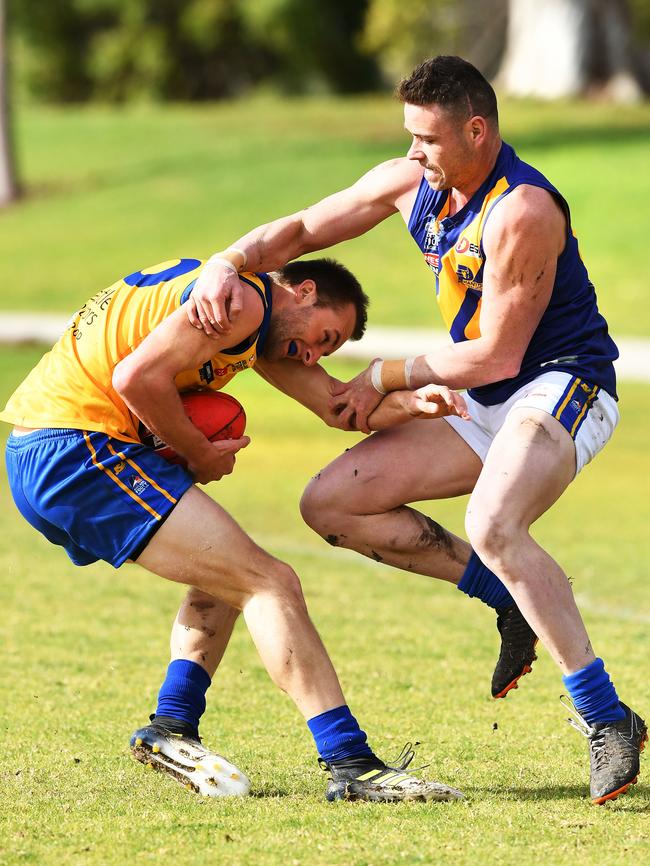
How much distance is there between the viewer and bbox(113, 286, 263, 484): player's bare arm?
4.86 metres

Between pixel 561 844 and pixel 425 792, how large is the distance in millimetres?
612

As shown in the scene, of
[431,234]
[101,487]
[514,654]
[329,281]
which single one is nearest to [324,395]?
[329,281]

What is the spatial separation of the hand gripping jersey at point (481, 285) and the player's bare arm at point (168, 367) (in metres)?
0.81

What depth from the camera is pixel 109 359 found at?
5.07 meters

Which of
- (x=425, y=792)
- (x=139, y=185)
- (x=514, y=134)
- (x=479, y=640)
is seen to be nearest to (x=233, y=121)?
(x=139, y=185)

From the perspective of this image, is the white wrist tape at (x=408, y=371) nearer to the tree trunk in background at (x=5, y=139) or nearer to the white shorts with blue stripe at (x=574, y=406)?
the white shorts with blue stripe at (x=574, y=406)

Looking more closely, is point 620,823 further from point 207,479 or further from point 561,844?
point 207,479

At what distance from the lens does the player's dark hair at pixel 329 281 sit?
534 centimetres

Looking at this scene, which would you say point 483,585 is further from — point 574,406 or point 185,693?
point 185,693

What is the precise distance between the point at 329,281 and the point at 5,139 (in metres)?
29.0

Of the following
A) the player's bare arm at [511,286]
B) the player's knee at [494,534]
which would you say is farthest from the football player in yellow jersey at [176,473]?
the player's knee at [494,534]

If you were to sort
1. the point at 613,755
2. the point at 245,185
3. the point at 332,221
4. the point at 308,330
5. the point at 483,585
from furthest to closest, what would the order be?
1. the point at 245,185
2. the point at 332,221
3. the point at 483,585
4. the point at 308,330
5. the point at 613,755

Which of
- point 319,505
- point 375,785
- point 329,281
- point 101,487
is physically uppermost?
point 329,281

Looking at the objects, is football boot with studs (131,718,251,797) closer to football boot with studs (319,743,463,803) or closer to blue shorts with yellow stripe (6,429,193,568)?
football boot with studs (319,743,463,803)
